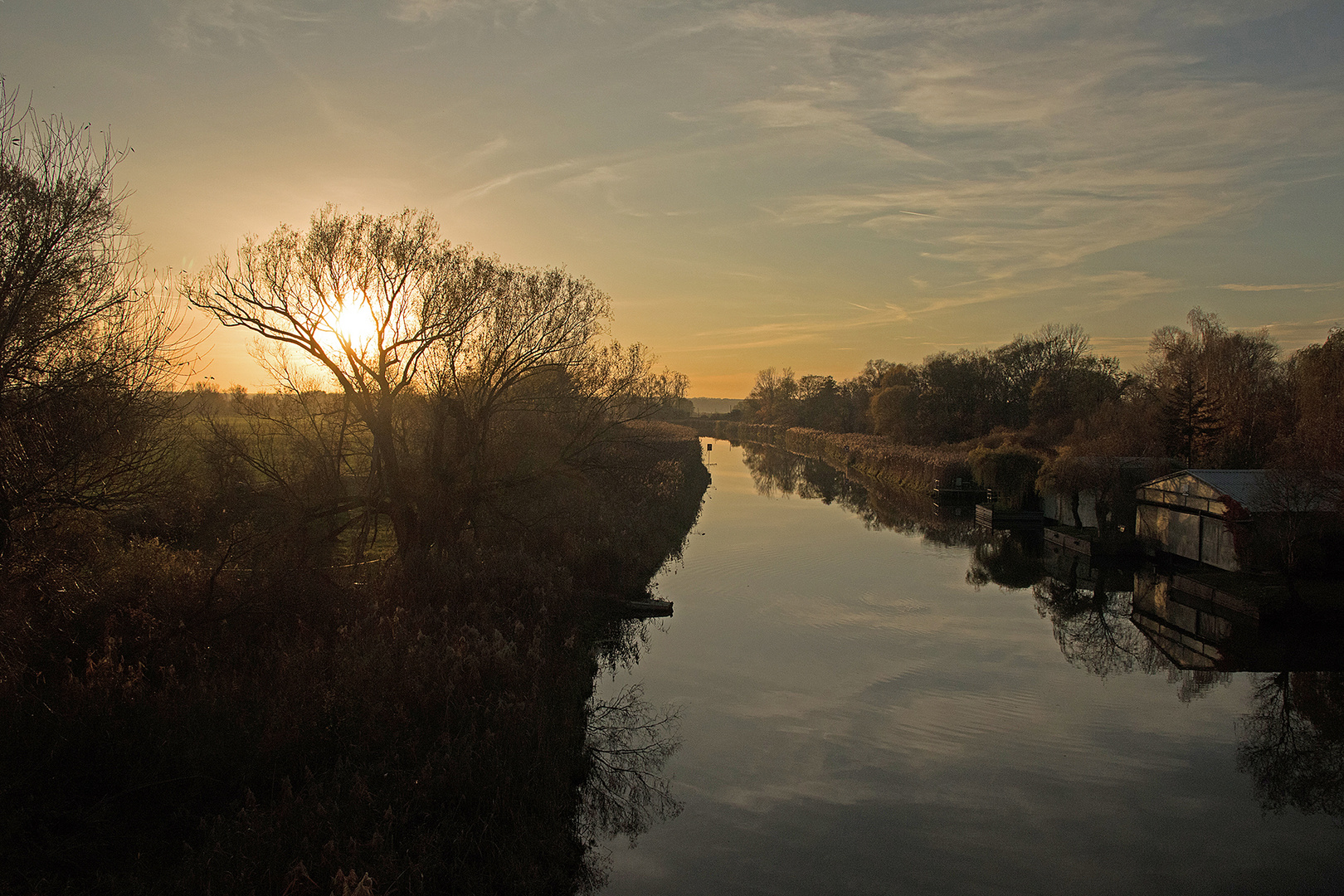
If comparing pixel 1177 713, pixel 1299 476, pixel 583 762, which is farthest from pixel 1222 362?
pixel 583 762

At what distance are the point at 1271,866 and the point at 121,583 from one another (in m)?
14.3

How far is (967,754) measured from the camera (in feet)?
34.9

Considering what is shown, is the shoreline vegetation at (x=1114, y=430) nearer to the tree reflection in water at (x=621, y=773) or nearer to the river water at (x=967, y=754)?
the river water at (x=967, y=754)

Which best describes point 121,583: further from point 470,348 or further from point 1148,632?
point 1148,632

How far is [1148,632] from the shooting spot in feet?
56.8

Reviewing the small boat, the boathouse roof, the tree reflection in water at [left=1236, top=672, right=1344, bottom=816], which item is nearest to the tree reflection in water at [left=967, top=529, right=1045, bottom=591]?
the boathouse roof

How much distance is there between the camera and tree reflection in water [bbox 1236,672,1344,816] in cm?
976

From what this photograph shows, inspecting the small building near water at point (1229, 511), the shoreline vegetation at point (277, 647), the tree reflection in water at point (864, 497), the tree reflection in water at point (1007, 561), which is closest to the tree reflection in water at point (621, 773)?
the shoreline vegetation at point (277, 647)

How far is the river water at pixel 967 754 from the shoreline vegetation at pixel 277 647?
3.63ft

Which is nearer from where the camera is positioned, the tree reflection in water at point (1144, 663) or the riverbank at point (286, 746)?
the riverbank at point (286, 746)

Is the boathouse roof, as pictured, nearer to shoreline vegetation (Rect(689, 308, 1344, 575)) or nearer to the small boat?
shoreline vegetation (Rect(689, 308, 1344, 575))

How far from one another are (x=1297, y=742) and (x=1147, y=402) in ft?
113

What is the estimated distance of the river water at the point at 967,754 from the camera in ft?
25.7

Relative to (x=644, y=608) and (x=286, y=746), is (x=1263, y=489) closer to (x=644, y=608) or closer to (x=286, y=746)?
(x=644, y=608)
